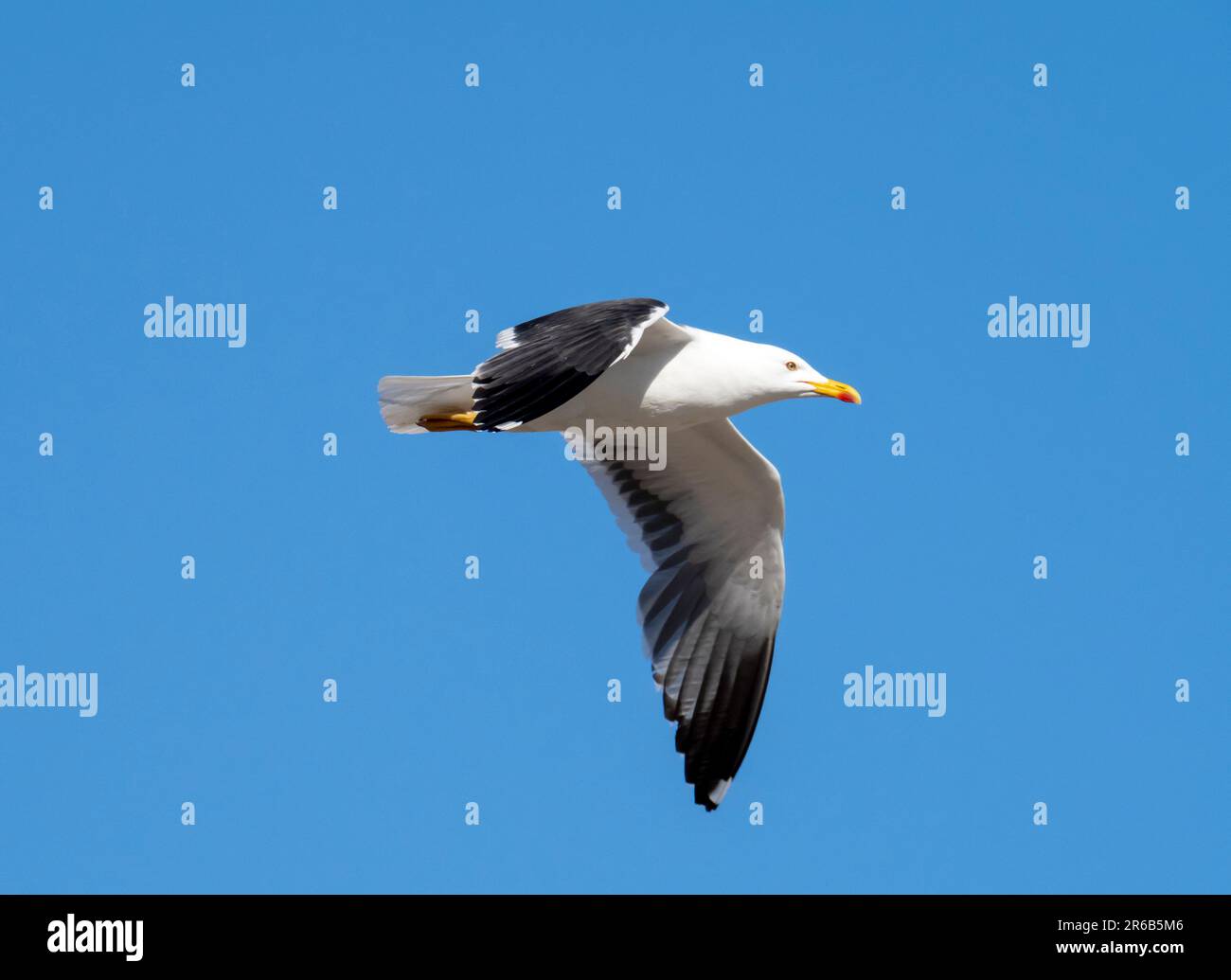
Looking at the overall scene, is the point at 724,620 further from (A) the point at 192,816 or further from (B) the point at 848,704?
(A) the point at 192,816

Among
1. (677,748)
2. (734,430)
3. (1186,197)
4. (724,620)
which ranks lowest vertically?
(677,748)

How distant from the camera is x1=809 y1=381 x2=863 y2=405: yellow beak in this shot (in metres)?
9.60

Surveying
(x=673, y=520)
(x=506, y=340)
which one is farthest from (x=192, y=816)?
(x=506, y=340)

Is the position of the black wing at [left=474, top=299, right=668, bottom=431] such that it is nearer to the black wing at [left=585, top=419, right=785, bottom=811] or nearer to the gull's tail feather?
the gull's tail feather

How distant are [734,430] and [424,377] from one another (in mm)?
1868

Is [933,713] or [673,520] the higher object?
[673,520]

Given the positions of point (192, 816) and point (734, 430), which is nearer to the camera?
point (734, 430)

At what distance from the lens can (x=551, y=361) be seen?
329 inches

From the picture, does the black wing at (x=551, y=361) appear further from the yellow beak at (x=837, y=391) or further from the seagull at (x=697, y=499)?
the yellow beak at (x=837, y=391)

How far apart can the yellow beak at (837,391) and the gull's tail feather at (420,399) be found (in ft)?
6.04

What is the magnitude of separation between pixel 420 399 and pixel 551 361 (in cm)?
166
